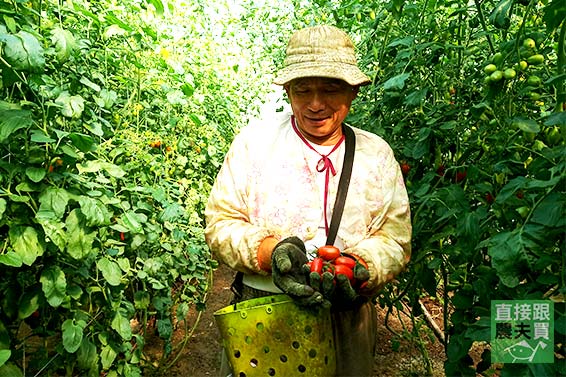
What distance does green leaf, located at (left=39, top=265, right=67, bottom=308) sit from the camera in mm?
1612

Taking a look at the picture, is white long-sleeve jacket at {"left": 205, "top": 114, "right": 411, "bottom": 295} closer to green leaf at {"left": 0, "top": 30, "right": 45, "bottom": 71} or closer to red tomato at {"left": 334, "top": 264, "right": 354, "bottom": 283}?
red tomato at {"left": 334, "top": 264, "right": 354, "bottom": 283}

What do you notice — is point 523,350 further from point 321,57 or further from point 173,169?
point 173,169

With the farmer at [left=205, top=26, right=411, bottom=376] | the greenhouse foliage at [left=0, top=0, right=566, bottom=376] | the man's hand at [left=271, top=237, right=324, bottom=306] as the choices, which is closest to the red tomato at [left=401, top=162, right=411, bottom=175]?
the greenhouse foliage at [left=0, top=0, right=566, bottom=376]

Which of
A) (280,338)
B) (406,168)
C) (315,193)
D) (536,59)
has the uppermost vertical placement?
(536,59)

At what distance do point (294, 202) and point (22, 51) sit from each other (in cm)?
73

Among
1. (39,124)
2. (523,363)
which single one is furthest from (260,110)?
(523,363)

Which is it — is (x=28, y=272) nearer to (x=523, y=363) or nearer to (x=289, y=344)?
(x=289, y=344)

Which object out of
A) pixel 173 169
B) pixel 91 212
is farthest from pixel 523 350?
pixel 173 169

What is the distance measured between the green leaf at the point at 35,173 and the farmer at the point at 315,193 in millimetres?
438

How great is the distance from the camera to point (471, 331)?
1.40 metres

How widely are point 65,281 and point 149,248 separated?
0.89 meters

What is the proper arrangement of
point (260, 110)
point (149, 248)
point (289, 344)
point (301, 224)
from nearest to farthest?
point (289, 344), point (301, 224), point (149, 248), point (260, 110)

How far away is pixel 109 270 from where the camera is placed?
1799 mm

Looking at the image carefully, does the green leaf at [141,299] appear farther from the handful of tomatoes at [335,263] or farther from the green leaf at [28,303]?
the handful of tomatoes at [335,263]
